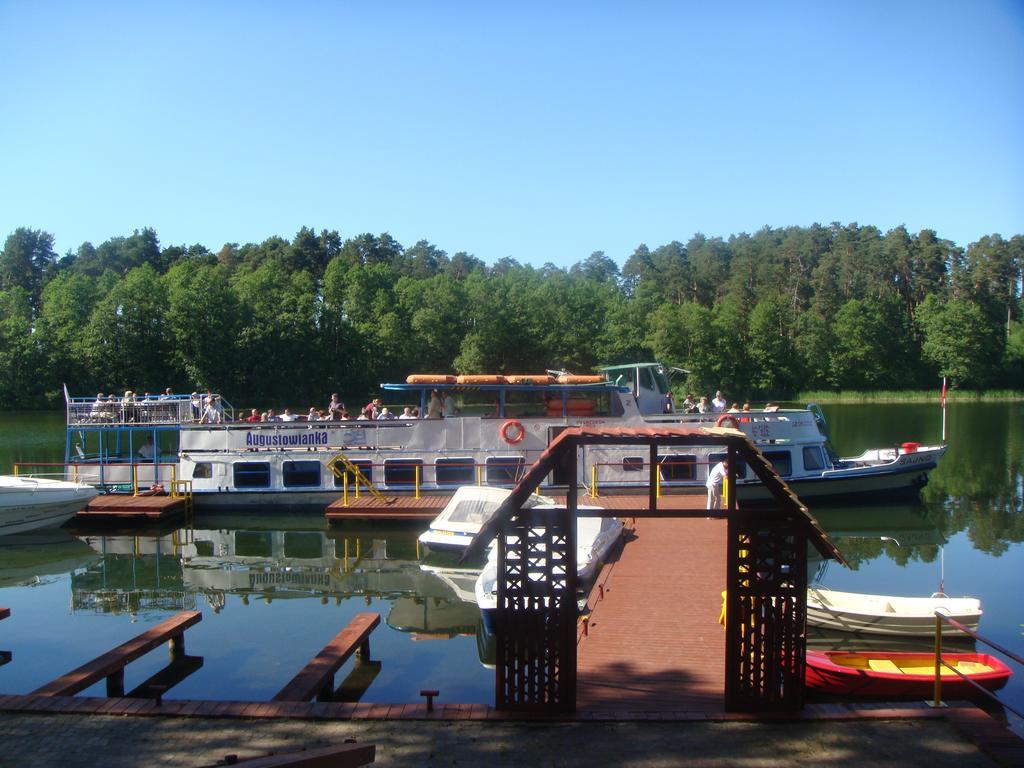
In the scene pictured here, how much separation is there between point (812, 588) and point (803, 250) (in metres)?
122

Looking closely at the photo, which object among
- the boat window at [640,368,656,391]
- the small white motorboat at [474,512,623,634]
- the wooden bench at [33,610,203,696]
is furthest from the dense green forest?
the wooden bench at [33,610,203,696]

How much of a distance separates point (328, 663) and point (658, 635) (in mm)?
4601

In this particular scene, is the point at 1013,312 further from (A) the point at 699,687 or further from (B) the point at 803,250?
(A) the point at 699,687

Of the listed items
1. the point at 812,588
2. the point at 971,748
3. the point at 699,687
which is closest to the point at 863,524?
the point at 812,588

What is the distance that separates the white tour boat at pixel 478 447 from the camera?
2425cm

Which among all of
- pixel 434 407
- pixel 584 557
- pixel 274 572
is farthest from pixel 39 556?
pixel 584 557

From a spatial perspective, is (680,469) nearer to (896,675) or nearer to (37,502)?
(896,675)

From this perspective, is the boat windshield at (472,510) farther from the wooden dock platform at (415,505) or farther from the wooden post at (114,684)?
the wooden post at (114,684)

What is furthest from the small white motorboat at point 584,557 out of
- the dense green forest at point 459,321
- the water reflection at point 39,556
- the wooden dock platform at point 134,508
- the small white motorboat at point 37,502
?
the dense green forest at point 459,321

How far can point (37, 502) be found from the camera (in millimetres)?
22625

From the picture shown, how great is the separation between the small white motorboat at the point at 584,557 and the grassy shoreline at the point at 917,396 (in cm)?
6852

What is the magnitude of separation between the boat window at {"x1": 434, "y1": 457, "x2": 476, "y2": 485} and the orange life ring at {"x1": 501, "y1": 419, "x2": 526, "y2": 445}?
132 cm

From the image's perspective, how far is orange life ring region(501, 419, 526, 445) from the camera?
24.1 m

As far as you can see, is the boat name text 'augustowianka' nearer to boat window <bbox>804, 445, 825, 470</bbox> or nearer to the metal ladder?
the metal ladder
